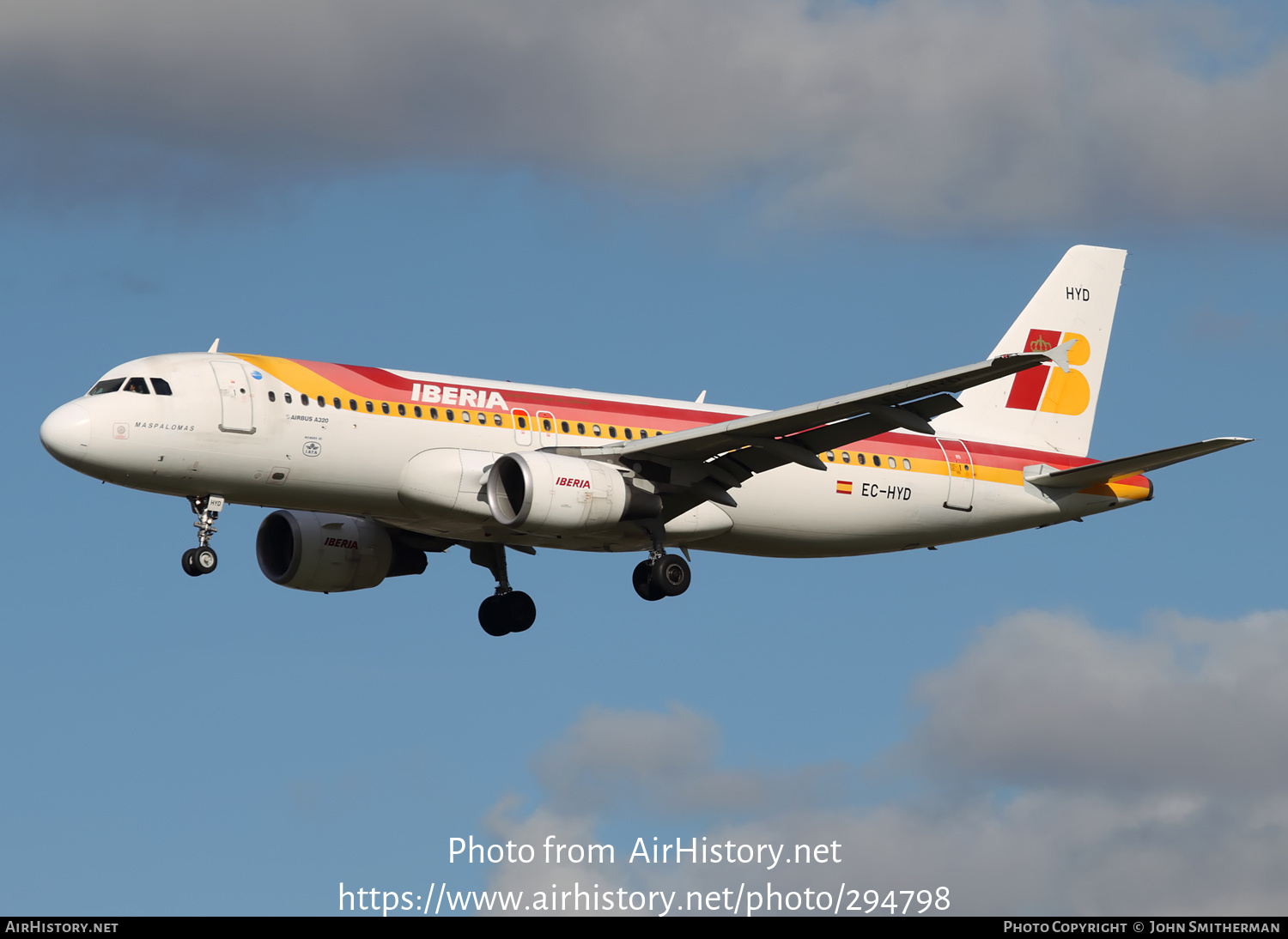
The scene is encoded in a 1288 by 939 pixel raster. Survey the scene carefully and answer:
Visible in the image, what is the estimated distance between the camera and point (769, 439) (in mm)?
41594

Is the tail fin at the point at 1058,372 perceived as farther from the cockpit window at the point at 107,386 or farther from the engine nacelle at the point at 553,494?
the cockpit window at the point at 107,386

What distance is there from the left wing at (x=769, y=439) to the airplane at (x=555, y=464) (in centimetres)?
5

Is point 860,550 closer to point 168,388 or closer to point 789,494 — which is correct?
point 789,494

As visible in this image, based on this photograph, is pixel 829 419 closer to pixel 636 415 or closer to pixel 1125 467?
pixel 636 415

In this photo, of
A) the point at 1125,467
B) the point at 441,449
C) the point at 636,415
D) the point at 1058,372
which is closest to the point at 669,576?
the point at 636,415

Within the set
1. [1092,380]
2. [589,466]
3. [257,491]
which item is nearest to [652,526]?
[589,466]

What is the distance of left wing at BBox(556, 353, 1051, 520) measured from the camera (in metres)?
38.7

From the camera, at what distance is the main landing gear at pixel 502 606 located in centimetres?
4803

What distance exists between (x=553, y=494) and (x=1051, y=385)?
17573mm

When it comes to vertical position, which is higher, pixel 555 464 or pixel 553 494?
pixel 555 464

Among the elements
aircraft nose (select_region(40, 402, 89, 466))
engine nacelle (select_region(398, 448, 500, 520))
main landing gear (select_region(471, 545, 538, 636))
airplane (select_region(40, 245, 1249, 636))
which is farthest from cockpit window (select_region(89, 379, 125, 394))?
main landing gear (select_region(471, 545, 538, 636))

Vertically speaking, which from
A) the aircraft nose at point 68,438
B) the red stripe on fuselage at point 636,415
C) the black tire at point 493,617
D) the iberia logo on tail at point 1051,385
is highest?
the iberia logo on tail at point 1051,385

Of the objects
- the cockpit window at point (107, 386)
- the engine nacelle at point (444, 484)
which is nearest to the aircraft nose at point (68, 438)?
the cockpit window at point (107, 386)

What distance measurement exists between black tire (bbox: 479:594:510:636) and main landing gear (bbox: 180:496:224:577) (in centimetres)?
993
